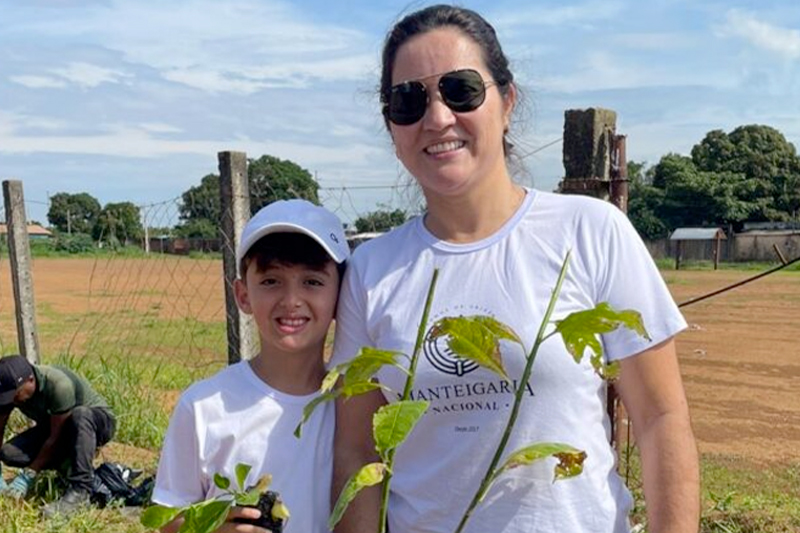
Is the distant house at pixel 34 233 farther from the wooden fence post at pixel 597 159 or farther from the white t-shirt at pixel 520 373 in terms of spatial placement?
the white t-shirt at pixel 520 373

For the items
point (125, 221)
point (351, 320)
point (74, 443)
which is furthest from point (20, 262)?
point (351, 320)

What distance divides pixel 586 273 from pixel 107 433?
14.8 ft

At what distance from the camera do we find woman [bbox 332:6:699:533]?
1468 mm

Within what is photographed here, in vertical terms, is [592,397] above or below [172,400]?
above

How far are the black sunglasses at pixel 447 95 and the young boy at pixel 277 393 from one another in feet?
1.08

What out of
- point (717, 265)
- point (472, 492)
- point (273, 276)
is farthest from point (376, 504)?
point (717, 265)

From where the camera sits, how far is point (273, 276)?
1798 millimetres

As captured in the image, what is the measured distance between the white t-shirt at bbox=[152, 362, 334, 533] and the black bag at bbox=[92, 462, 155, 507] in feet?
10.6

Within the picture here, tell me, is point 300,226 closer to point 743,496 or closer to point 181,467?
point 181,467

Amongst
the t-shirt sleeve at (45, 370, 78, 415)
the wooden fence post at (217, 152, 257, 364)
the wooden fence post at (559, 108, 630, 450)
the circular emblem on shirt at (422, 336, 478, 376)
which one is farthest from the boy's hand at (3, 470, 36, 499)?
the circular emblem on shirt at (422, 336, 478, 376)

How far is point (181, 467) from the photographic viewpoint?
1709 millimetres

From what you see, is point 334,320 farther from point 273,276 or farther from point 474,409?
point 474,409

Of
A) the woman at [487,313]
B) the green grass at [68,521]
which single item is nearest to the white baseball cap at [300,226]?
the woman at [487,313]

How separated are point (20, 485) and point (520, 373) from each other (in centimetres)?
448
